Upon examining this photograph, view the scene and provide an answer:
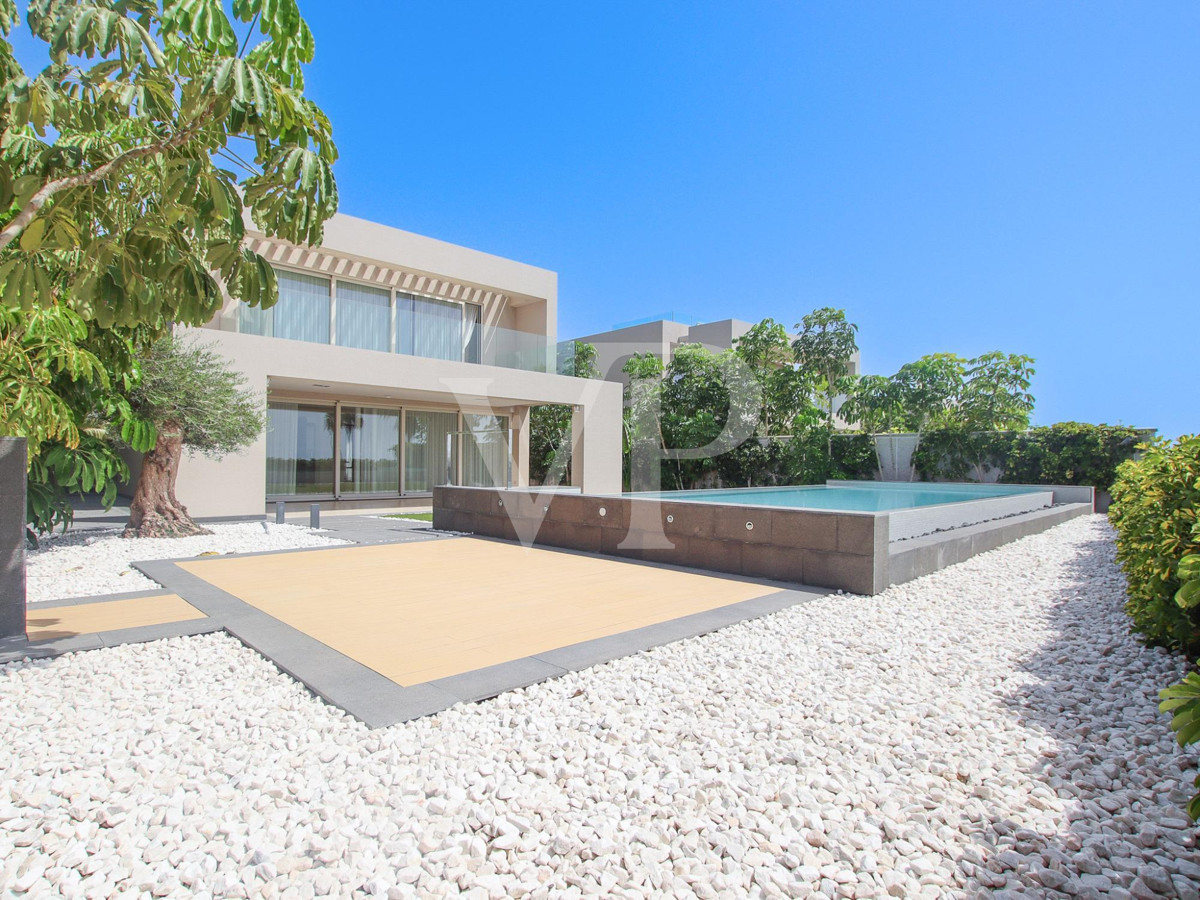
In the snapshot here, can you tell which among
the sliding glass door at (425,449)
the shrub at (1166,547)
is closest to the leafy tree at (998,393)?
the sliding glass door at (425,449)

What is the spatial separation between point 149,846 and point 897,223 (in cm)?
2395

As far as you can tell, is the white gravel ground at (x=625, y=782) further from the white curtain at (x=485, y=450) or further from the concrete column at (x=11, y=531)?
the white curtain at (x=485, y=450)

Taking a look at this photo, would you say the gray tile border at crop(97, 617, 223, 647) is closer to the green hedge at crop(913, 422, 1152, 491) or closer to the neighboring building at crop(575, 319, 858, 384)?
the green hedge at crop(913, 422, 1152, 491)

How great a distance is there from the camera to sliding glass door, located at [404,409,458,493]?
60.2 ft

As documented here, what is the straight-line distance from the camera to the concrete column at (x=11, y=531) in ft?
14.6

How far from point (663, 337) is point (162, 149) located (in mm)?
33330

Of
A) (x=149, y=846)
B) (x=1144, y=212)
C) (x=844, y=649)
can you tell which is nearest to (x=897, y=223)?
(x=1144, y=212)

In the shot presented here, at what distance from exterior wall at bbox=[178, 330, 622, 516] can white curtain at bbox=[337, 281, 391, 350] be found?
1169mm

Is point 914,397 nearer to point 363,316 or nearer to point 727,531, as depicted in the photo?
point 727,531

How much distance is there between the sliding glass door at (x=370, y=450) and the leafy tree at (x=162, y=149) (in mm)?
14498

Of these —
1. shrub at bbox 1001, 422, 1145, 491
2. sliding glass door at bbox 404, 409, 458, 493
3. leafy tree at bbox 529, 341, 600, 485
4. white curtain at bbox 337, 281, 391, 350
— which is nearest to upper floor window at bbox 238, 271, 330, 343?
white curtain at bbox 337, 281, 391, 350

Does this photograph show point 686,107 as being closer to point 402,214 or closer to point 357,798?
point 402,214

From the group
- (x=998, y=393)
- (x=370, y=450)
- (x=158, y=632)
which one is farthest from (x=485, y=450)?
(x=998, y=393)

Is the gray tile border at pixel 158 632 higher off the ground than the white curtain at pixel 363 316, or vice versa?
the white curtain at pixel 363 316
